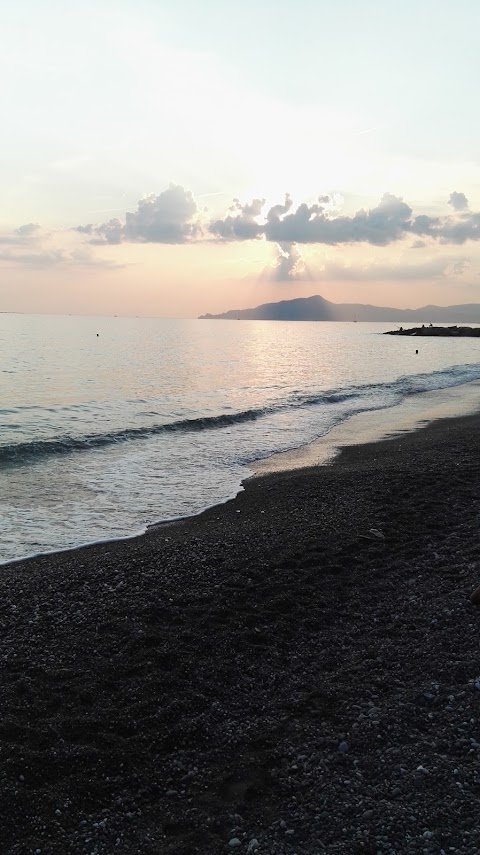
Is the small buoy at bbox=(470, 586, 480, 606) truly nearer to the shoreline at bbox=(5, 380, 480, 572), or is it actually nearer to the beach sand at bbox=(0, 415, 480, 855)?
the beach sand at bbox=(0, 415, 480, 855)

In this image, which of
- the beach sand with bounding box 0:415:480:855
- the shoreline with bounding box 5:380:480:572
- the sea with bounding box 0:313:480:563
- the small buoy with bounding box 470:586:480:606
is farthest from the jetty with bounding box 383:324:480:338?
the small buoy with bounding box 470:586:480:606

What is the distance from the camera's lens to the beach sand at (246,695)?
4.09 metres

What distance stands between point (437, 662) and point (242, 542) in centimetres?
421

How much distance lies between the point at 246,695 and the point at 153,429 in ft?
60.6

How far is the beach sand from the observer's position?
409cm

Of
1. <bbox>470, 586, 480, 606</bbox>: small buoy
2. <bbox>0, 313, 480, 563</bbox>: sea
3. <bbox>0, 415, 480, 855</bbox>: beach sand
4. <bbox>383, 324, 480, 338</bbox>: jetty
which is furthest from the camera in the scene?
<bbox>383, 324, 480, 338</bbox>: jetty

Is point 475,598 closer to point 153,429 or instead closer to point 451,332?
point 153,429

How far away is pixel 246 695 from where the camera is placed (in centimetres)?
558

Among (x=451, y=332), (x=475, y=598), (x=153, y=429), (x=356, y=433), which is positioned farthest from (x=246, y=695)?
(x=451, y=332)

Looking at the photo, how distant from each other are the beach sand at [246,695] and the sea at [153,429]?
8.78ft

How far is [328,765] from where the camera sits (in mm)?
4574

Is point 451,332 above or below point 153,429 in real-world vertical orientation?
above

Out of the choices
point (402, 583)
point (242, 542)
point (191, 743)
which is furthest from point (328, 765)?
point (242, 542)

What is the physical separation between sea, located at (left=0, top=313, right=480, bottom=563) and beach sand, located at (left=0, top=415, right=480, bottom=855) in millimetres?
2675
